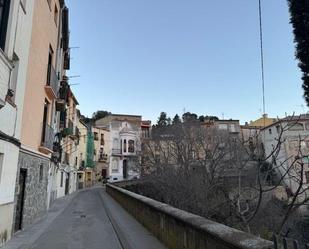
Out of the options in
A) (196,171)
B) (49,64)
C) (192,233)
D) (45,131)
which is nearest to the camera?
(192,233)

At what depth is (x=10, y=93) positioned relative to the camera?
28.1ft

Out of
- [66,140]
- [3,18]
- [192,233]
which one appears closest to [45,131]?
[3,18]

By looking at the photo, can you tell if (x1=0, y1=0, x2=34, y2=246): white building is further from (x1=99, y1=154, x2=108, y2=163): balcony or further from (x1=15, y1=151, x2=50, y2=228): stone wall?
(x1=99, y1=154, x2=108, y2=163): balcony

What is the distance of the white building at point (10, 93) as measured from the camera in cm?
805

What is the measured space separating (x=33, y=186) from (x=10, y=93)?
5.24 metres

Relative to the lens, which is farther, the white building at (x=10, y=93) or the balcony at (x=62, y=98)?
the balcony at (x=62, y=98)

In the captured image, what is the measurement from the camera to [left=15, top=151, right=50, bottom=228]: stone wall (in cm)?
1117

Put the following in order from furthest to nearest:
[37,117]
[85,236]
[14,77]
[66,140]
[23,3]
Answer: [66,140] → [37,117] → [85,236] → [23,3] → [14,77]

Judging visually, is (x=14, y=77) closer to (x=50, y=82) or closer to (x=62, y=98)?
(x=50, y=82)

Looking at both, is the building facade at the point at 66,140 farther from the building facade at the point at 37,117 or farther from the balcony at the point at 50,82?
the building facade at the point at 37,117

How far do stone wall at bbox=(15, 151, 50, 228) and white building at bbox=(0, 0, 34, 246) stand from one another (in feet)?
4.68

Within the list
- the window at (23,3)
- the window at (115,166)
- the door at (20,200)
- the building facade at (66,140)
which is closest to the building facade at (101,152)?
the window at (115,166)

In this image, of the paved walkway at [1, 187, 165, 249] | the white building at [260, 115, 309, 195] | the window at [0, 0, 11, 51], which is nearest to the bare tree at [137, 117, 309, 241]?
the white building at [260, 115, 309, 195]

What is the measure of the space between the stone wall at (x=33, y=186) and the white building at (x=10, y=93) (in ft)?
4.68
